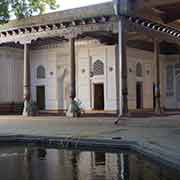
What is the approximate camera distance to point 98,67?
2734 centimetres

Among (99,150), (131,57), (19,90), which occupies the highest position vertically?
(131,57)

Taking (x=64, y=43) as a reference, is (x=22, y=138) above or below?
below

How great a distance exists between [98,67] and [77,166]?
19206 millimetres

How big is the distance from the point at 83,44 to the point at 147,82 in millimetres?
5592

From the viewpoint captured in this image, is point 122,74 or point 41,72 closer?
point 122,74

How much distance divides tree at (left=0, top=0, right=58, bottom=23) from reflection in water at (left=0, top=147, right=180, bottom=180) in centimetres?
2472

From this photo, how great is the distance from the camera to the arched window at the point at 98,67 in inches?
1068

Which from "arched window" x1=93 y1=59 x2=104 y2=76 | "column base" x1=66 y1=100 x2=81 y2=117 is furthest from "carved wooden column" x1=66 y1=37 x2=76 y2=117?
"arched window" x1=93 y1=59 x2=104 y2=76

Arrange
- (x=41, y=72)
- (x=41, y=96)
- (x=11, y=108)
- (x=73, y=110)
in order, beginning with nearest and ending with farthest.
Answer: (x=73, y=110), (x=11, y=108), (x=41, y=72), (x=41, y=96)

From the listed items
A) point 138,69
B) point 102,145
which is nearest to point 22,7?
point 138,69

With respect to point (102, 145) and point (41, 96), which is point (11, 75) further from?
point (102, 145)

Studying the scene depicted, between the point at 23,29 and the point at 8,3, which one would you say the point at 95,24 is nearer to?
Answer: the point at 23,29

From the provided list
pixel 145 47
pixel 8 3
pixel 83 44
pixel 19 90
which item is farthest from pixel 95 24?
pixel 8 3

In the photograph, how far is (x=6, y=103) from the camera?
28312mm
